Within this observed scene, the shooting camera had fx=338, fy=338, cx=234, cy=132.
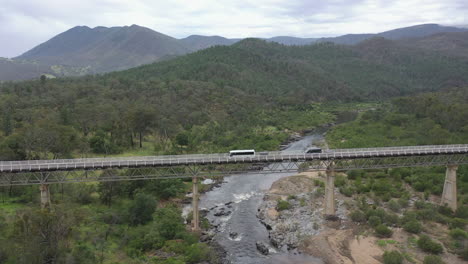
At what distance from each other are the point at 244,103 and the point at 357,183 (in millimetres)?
95998

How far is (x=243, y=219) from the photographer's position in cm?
5809

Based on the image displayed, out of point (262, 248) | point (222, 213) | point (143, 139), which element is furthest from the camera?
point (143, 139)

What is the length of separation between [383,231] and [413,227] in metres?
4.37

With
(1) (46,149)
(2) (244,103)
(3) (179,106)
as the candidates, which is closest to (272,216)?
(1) (46,149)

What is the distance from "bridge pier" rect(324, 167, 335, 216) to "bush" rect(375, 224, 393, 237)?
8118 mm

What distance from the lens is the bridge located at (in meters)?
47.1

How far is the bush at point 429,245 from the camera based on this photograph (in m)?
44.4

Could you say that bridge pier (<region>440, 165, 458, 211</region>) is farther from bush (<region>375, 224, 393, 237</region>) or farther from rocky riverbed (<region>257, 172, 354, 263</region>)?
rocky riverbed (<region>257, 172, 354, 263</region>)

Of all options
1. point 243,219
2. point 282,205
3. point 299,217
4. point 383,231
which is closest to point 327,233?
point 299,217

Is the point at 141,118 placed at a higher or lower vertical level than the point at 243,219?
higher

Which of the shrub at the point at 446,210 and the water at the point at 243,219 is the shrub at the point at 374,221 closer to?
the shrub at the point at 446,210

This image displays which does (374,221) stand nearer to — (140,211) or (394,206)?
(394,206)

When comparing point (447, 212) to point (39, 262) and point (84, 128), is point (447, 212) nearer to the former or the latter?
point (39, 262)

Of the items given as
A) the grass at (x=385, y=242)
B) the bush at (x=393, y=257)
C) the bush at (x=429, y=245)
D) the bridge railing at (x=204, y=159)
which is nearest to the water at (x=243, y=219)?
the bush at (x=393, y=257)
